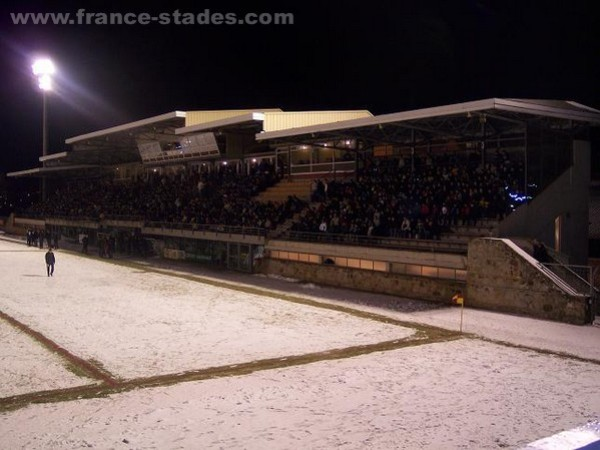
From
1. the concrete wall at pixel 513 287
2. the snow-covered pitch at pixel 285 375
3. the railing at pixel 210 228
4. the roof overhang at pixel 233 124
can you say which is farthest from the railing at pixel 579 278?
the roof overhang at pixel 233 124

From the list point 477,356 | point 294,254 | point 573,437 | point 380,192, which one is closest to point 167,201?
point 294,254

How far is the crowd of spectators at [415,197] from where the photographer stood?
68.6 ft

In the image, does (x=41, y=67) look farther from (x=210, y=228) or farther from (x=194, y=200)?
(x=210, y=228)

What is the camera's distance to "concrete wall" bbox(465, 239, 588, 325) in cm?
1598

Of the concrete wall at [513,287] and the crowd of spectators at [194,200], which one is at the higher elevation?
the crowd of spectators at [194,200]

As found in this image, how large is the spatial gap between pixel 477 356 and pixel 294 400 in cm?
500

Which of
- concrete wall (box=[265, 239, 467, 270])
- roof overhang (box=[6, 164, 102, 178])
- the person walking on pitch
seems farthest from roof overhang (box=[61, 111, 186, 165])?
concrete wall (box=[265, 239, 467, 270])

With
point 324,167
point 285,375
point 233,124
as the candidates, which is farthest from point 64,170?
point 285,375

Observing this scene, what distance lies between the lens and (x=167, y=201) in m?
40.6

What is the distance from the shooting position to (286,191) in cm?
3303

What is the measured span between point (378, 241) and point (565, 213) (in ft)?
22.8

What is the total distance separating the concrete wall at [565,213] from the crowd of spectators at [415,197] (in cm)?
85

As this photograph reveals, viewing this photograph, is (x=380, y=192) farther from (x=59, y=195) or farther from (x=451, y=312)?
(x=59, y=195)

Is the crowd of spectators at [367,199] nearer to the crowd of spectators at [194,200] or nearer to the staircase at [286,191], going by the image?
the crowd of spectators at [194,200]
